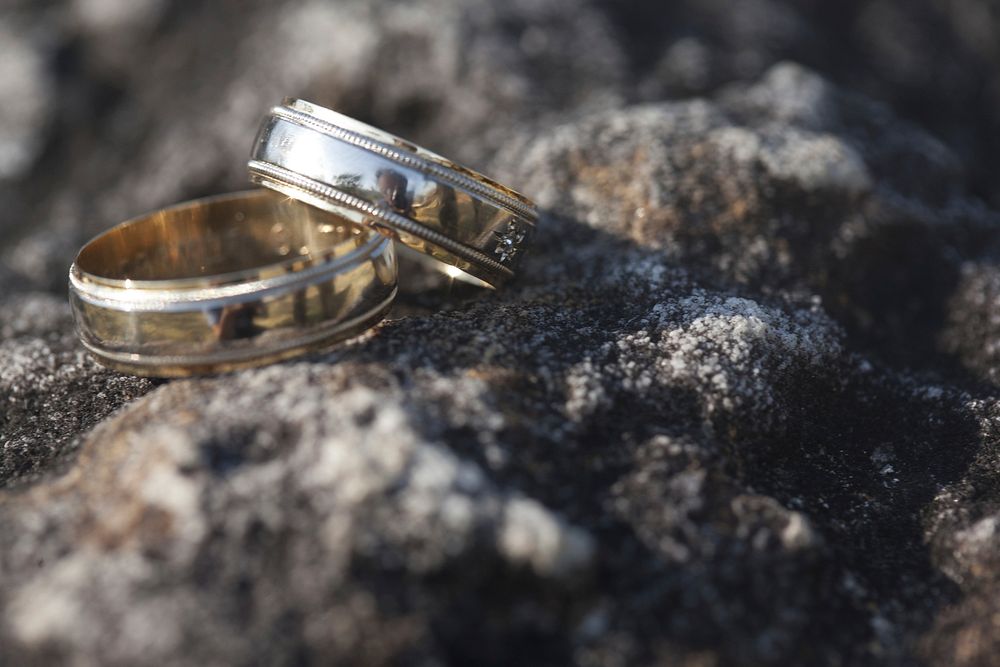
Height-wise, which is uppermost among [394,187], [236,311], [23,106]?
[394,187]

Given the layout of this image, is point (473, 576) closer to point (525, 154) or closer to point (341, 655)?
point (341, 655)

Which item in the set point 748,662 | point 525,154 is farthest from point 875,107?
point 748,662

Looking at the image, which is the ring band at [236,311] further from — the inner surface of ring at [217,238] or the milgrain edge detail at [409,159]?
the inner surface of ring at [217,238]

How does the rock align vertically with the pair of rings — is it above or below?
below

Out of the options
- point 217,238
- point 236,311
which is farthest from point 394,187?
point 217,238

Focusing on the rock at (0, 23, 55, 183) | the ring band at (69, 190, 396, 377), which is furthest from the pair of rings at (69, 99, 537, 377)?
the rock at (0, 23, 55, 183)

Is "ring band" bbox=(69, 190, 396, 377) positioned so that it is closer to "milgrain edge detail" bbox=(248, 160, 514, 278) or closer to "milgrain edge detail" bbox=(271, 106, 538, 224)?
"milgrain edge detail" bbox=(248, 160, 514, 278)

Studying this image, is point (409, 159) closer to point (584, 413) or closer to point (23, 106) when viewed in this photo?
point (584, 413)
